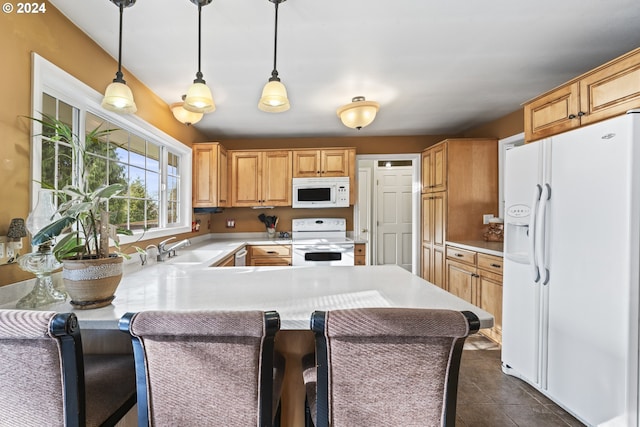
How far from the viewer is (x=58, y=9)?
60.6 inches

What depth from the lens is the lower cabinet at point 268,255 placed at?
382 cm

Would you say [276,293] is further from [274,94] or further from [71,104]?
[71,104]

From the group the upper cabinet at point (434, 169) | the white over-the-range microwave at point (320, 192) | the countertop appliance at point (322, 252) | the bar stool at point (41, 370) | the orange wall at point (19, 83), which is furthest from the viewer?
the white over-the-range microwave at point (320, 192)

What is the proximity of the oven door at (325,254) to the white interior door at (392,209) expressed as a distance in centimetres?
187

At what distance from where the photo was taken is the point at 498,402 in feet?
6.33

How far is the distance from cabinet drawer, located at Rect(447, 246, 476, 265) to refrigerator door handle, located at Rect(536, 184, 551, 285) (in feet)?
3.57

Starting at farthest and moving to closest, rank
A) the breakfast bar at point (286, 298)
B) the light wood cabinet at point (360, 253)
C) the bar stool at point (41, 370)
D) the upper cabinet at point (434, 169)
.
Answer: the light wood cabinet at point (360, 253)
the upper cabinet at point (434, 169)
the breakfast bar at point (286, 298)
the bar stool at point (41, 370)

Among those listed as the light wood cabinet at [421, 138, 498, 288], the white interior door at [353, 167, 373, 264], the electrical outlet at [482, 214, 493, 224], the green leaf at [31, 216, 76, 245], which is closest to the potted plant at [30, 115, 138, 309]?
the green leaf at [31, 216, 76, 245]

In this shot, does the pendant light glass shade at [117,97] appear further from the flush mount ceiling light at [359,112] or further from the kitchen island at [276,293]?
the flush mount ceiling light at [359,112]

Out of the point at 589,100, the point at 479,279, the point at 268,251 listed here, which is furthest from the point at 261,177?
the point at 589,100

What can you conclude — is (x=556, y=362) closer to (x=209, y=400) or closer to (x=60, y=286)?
(x=209, y=400)

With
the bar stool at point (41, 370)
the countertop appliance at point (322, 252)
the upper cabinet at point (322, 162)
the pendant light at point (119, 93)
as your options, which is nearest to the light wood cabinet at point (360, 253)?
the countertop appliance at point (322, 252)

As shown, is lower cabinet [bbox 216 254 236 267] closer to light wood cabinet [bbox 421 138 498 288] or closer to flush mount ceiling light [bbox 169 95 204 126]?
flush mount ceiling light [bbox 169 95 204 126]

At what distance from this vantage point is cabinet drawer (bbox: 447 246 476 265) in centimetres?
294
